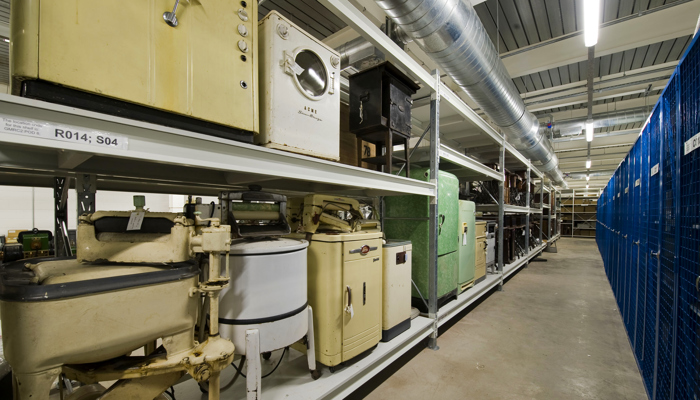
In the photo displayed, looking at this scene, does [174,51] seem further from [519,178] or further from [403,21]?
[519,178]

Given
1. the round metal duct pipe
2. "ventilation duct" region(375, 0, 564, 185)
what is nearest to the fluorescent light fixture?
"ventilation duct" region(375, 0, 564, 185)

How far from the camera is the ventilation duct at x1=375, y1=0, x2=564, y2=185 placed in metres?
1.79

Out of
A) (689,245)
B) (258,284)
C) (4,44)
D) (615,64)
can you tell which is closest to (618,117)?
(615,64)

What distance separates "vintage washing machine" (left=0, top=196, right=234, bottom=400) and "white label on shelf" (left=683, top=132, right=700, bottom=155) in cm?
175

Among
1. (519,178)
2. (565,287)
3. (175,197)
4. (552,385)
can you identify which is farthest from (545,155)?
(175,197)

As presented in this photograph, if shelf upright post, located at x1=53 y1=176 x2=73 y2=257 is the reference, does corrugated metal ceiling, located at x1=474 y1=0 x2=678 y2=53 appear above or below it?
above

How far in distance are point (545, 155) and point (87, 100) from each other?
711cm

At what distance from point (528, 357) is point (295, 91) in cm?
273

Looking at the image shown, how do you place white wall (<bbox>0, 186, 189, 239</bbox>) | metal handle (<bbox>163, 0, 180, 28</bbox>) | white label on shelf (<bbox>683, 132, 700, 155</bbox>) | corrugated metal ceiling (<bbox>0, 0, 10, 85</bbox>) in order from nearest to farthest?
metal handle (<bbox>163, 0, 180, 28</bbox>) → white label on shelf (<bbox>683, 132, 700, 155</bbox>) → corrugated metal ceiling (<bbox>0, 0, 10, 85</bbox>) → white wall (<bbox>0, 186, 189, 239</bbox>)

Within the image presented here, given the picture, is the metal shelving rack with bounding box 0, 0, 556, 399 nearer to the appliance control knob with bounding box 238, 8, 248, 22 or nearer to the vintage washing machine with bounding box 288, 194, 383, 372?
the vintage washing machine with bounding box 288, 194, 383, 372

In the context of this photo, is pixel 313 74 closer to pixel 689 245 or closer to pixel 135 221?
pixel 135 221

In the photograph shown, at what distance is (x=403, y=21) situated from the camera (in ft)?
6.07

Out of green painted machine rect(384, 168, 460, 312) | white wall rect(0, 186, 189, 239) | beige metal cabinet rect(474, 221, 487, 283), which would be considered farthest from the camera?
white wall rect(0, 186, 189, 239)

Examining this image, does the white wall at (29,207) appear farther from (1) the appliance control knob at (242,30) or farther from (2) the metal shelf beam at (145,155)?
(1) the appliance control knob at (242,30)
